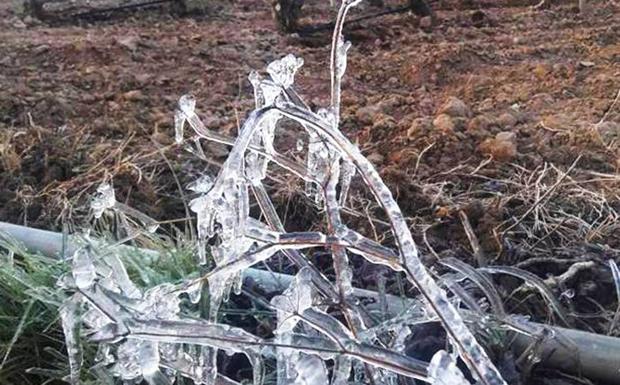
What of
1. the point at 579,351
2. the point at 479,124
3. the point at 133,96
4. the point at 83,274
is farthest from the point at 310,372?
the point at 133,96

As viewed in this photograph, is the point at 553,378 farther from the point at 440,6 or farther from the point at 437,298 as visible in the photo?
the point at 440,6

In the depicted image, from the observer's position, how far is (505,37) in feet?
7.90

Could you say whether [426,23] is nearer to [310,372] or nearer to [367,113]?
[367,113]

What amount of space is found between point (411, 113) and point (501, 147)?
29 centimetres

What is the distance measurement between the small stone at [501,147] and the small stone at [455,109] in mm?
133

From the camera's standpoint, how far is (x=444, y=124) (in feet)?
6.11

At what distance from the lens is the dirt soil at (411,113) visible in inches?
61.0

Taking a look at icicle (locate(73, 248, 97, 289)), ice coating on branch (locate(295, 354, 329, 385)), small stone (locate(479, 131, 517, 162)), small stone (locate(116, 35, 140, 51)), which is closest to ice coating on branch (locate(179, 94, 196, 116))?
icicle (locate(73, 248, 97, 289))

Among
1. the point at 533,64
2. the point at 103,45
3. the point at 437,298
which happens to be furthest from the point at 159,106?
the point at 437,298

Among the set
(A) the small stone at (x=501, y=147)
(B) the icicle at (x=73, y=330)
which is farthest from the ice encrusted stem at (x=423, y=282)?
(A) the small stone at (x=501, y=147)

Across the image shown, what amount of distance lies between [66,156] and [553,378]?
43.4 inches

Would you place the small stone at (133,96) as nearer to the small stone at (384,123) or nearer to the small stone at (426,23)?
the small stone at (384,123)

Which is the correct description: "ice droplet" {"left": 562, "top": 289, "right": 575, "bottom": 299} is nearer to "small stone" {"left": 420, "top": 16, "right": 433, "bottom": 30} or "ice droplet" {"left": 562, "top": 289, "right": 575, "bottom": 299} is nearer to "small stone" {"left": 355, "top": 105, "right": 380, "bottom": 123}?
"small stone" {"left": 355, "top": 105, "right": 380, "bottom": 123}

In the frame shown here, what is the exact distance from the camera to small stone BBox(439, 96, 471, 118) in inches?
75.7
